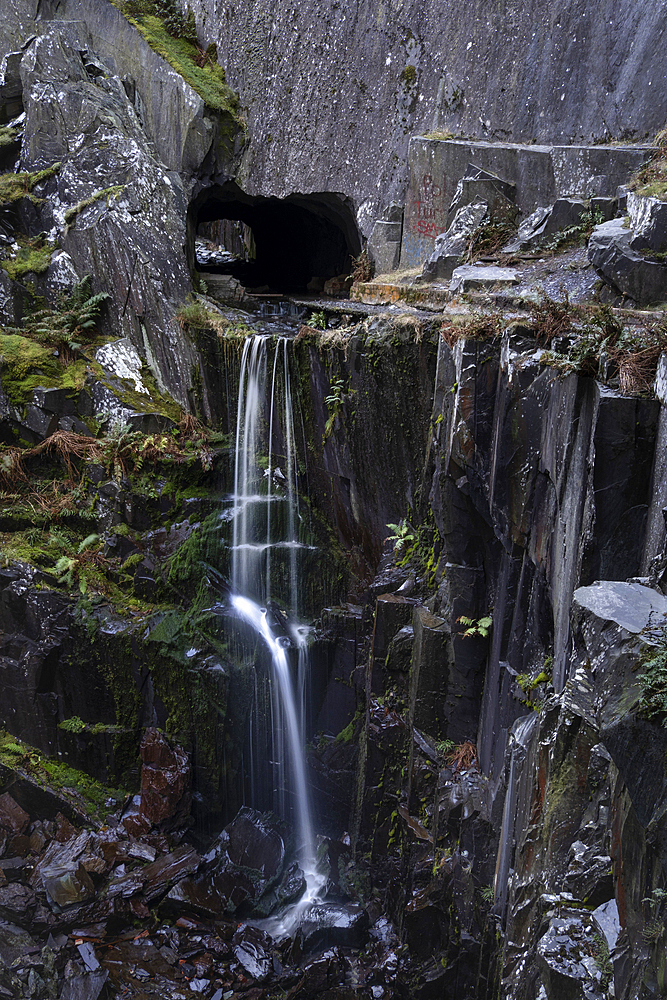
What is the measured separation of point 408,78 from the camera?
1080 centimetres

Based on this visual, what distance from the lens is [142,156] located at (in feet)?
35.8

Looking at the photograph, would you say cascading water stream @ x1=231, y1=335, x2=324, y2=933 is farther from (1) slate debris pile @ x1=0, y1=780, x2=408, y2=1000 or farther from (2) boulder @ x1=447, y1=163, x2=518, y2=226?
(2) boulder @ x1=447, y1=163, x2=518, y2=226

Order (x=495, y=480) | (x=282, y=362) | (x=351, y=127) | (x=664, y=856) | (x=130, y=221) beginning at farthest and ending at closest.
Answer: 1. (x=351, y=127)
2. (x=130, y=221)
3. (x=282, y=362)
4. (x=495, y=480)
5. (x=664, y=856)

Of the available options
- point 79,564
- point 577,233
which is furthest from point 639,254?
point 79,564

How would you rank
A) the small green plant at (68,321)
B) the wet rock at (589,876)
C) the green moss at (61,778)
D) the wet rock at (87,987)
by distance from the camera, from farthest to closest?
the small green plant at (68,321) < the green moss at (61,778) < the wet rock at (87,987) < the wet rock at (589,876)

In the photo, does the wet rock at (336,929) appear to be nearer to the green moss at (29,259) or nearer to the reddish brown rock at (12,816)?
the reddish brown rock at (12,816)

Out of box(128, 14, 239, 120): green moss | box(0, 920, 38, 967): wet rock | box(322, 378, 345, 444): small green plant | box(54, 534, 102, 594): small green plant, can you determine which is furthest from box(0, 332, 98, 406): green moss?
box(0, 920, 38, 967): wet rock

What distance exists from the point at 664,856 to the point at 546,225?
7307 millimetres

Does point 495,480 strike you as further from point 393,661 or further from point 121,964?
point 121,964

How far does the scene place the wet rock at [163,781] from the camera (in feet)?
28.7

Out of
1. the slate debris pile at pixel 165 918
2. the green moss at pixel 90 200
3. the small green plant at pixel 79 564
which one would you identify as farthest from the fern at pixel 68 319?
the slate debris pile at pixel 165 918

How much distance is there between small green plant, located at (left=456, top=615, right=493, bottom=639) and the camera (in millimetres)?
6926

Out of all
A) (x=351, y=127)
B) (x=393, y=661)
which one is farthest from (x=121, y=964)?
(x=351, y=127)

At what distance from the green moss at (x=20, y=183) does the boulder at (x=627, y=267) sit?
9.11 metres
